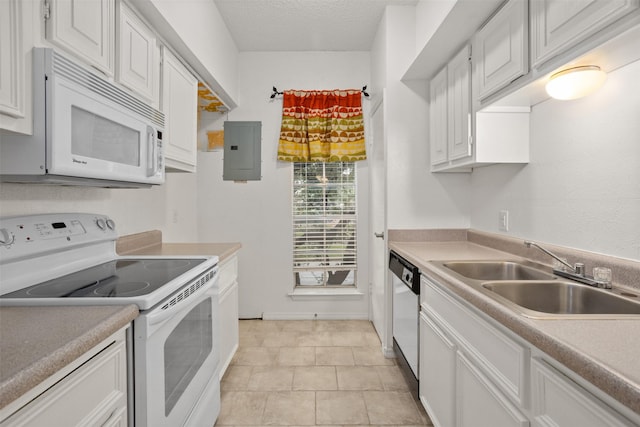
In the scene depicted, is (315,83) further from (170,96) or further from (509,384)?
(509,384)

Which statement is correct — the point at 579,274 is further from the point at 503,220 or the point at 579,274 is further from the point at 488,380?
the point at 503,220

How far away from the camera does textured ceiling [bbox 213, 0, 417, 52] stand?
2.67 meters

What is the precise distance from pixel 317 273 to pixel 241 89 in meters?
2.09

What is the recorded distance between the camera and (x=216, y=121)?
350cm

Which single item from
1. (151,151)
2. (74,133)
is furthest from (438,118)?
(74,133)

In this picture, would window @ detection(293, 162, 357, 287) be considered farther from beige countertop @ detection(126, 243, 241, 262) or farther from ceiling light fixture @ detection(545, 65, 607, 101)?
ceiling light fixture @ detection(545, 65, 607, 101)

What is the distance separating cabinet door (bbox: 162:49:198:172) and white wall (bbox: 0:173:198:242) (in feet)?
1.26

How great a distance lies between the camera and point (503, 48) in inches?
62.1

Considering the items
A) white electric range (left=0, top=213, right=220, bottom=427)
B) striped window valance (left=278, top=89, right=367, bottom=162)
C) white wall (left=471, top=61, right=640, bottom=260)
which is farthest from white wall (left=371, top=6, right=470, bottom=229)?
white electric range (left=0, top=213, right=220, bottom=427)

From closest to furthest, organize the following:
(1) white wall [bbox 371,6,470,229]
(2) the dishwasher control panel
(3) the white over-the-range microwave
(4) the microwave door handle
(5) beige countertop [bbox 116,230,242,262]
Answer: (3) the white over-the-range microwave → (4) the microwave door handle → (2) the dishwasher control panel → (5) beige countertop [bbox 116,230,242,262] → (1) white wall [bbox 371,6,470,229]

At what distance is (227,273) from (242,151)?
156 centimetres

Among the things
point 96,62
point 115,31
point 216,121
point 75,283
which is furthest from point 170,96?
point 216,121

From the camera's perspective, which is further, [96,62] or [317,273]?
[317,273]

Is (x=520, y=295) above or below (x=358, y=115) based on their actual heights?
below
